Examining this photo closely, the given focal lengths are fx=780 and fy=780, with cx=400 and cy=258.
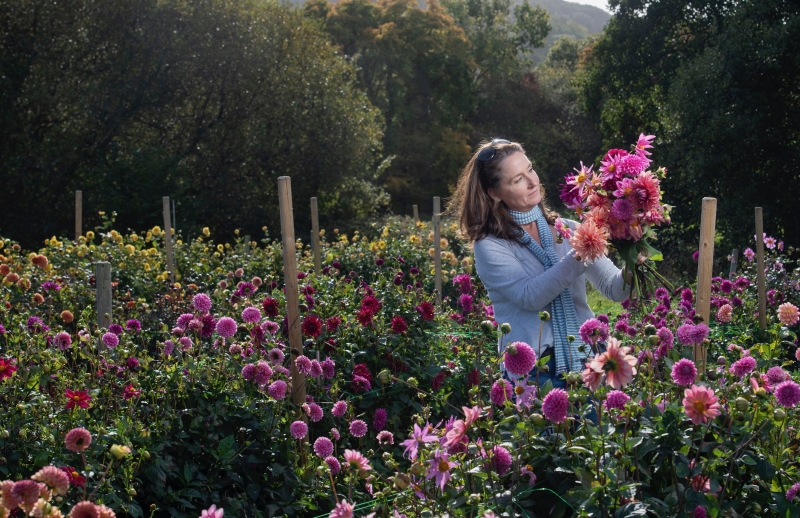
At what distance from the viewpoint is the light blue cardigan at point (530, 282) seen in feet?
7.96

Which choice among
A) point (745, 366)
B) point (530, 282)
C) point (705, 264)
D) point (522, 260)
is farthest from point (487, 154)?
point (745, 366)

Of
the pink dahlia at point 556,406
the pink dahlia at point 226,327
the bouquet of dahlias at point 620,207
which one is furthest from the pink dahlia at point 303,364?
the pink dahlia at point 556,406

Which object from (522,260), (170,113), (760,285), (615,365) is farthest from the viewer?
(170,113)

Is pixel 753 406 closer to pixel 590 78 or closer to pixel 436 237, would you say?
pixel 436 237

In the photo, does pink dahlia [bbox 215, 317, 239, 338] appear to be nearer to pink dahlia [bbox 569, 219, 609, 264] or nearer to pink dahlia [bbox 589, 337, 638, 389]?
pink dahlia [bbox 569, 219, 609, 264]

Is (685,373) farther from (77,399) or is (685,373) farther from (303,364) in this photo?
(77,399)

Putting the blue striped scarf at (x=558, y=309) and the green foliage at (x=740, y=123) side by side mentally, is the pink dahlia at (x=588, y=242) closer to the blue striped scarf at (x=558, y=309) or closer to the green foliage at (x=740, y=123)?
the blue striped scarf at (x=558, y=309)

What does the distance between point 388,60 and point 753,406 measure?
25.1 meters

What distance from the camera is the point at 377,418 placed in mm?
3324

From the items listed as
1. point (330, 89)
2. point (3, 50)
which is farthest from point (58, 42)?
point (330, 89)

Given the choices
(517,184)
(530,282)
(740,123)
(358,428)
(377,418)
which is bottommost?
(377,418)

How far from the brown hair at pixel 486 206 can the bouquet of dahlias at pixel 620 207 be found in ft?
1.05

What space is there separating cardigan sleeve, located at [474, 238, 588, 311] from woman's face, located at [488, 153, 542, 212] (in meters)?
0.15

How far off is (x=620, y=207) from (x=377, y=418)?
1559mm
